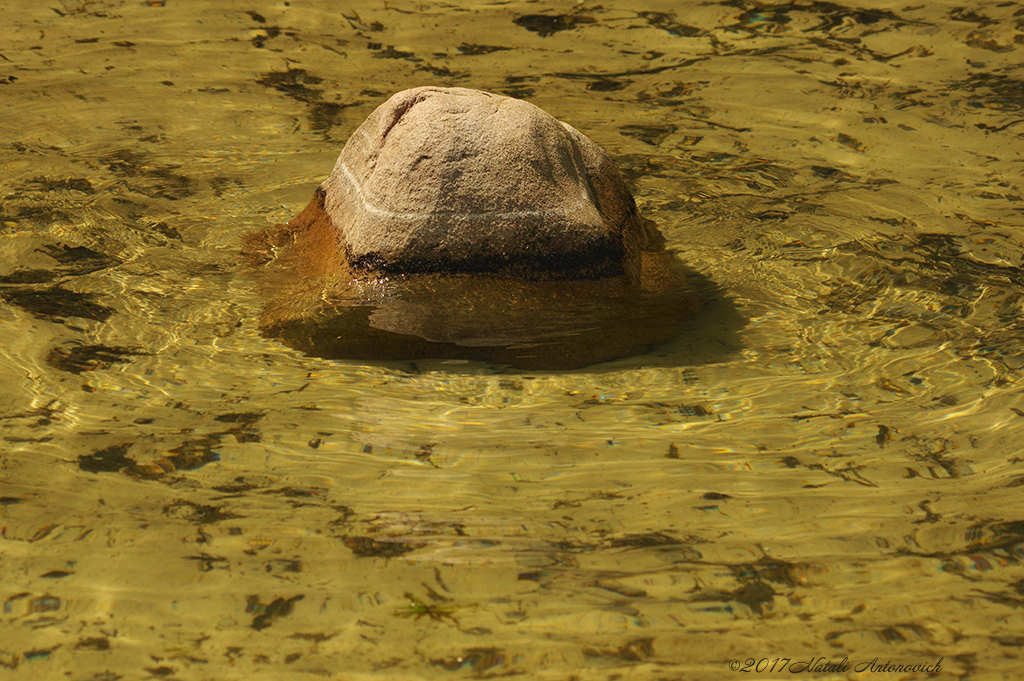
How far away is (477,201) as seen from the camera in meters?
3.56

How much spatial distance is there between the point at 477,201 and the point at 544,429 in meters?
0.97

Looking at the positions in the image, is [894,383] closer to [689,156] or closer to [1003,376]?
[1003,376]

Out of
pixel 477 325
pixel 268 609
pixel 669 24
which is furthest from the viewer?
pixel 669 24

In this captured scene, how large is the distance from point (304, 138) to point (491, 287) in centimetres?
254

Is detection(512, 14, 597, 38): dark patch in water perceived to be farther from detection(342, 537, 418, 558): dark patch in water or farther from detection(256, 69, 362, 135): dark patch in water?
detection(342, 537, 418, 558): dark patch in water

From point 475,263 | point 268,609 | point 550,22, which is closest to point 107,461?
point 268,609

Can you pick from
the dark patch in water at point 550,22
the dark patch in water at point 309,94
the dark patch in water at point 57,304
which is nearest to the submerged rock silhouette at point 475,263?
the dark patch in water at point 57,304

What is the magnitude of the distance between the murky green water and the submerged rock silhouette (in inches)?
5.0

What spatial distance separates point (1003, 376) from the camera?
340 centimetres

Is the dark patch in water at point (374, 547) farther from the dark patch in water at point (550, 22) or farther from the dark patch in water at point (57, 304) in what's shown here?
the dark patch in water at point (550, 22)

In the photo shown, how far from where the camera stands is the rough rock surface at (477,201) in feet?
11.7

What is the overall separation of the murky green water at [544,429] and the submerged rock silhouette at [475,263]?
0.13 metres

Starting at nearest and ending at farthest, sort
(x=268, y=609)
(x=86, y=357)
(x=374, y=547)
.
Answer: (x=268, y=609)
(x=374, y=547)
(x=86, y=357)

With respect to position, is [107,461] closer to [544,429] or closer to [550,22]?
[544,429]
